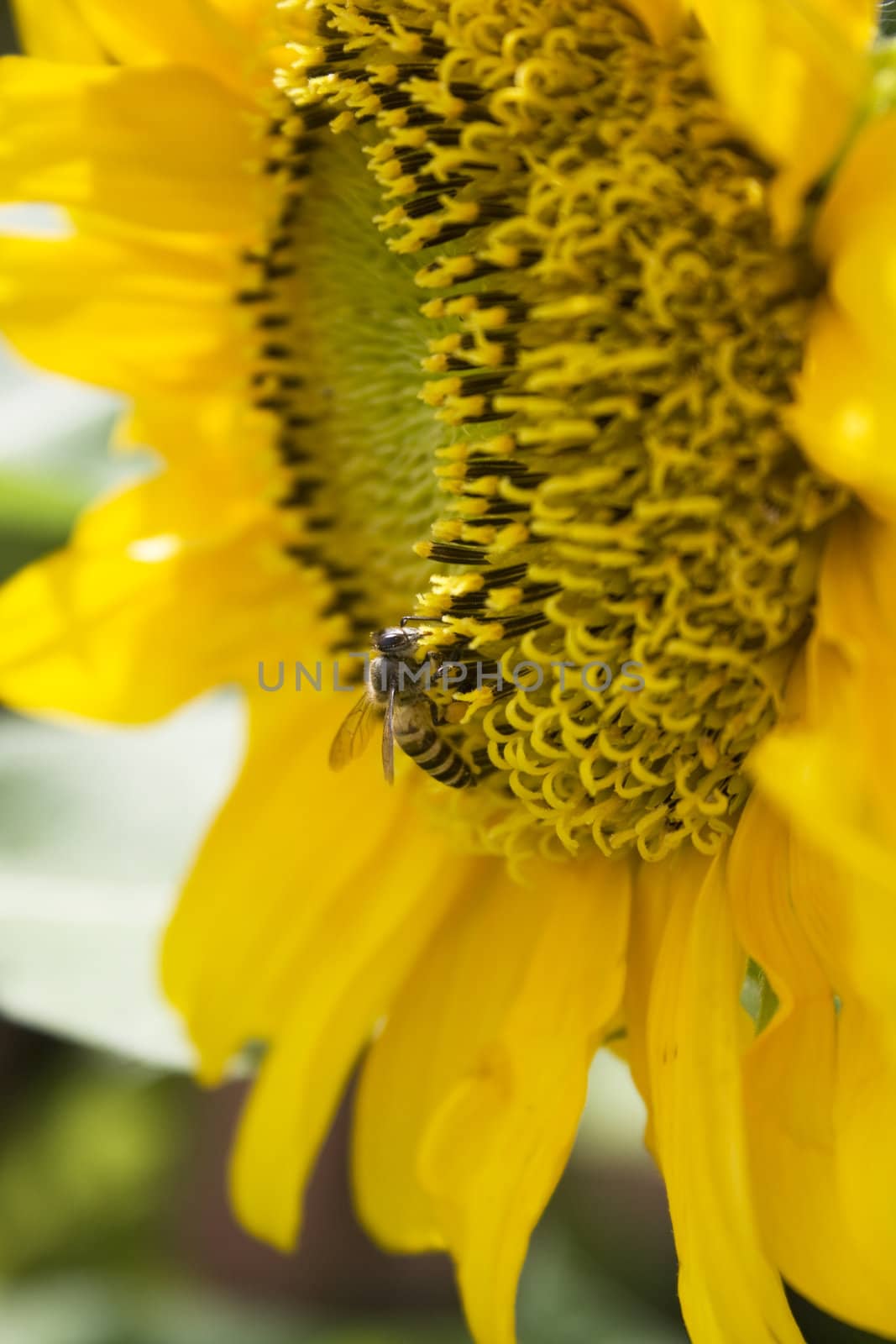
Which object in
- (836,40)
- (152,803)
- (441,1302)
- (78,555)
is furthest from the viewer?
(441,1302)

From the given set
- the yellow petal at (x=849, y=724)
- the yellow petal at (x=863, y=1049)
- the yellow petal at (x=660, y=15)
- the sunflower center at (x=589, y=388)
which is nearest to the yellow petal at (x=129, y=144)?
the sunflower center at (x=589, y=388)

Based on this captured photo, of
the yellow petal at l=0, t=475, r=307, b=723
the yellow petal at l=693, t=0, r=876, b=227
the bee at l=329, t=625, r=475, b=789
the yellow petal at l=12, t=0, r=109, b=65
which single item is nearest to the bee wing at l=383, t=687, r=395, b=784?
the bee at l=329, t=625, r=475, b=789

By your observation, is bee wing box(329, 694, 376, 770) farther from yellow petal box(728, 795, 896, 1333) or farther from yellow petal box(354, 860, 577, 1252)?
yellow petal box(728, 795, 896, 1333)

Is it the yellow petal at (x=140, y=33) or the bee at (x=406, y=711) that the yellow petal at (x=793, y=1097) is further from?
the yellow petal at (x=140, y=33)

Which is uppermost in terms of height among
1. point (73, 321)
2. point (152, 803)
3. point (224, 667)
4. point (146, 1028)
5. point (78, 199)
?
point (78, 199)

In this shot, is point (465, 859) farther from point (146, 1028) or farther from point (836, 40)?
point (836, 40)

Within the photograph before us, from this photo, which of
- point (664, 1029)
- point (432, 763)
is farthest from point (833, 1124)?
point (432, 763)
